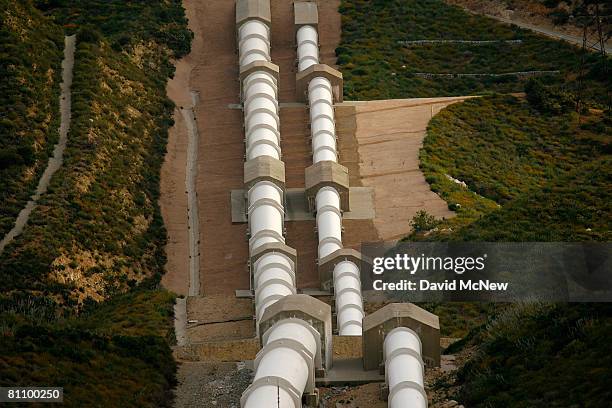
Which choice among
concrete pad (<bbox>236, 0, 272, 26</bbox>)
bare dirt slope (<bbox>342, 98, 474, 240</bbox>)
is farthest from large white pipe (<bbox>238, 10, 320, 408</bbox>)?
bare dirt slope (<bbox>342, 98, 474, 240</bbox>)

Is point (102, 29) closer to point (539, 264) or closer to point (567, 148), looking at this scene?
point (567, 148)

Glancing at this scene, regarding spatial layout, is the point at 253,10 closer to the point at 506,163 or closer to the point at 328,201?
the point at 506,163

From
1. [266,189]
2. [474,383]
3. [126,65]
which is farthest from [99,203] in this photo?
[474,383]

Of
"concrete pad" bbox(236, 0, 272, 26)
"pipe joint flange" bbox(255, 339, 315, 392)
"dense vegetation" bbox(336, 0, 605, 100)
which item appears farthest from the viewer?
"dense vegetation" bbox(336, 0, 605, 100)

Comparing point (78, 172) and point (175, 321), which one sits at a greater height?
point (78, 172)

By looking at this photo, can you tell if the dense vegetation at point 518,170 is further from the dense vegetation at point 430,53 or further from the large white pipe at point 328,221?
the large white pipe at point 328,221

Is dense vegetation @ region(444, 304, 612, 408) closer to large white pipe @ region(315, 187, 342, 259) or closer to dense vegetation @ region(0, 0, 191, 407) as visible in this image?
dense vegetation @ region(0, 0, 191, 407)
